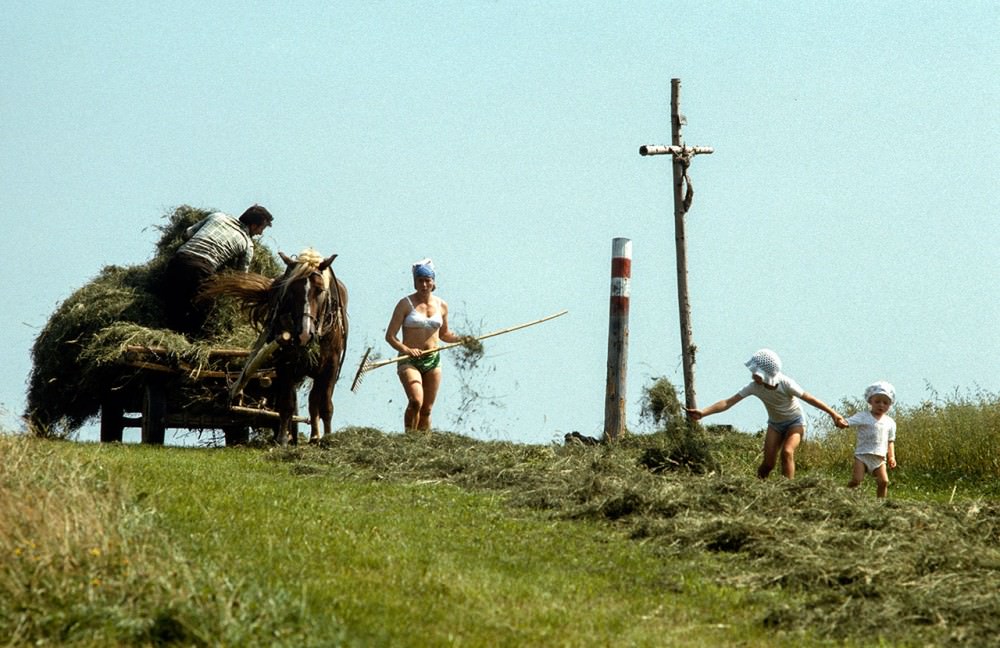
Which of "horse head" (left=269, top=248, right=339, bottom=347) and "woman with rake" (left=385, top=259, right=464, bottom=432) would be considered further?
"woman with rake" (left=385, top=259, right=464, bottom=432)

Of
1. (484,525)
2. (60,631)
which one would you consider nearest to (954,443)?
(484,525)

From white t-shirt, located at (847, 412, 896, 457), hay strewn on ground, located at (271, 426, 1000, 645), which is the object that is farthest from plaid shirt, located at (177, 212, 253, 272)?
white t-shirt, located at (847, 412, 896, 457)

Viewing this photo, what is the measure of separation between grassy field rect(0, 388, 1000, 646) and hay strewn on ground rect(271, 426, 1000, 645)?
2cm

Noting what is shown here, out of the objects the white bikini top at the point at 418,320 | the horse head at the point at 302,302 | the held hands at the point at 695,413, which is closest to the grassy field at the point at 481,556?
the held hands at the point at 695,413

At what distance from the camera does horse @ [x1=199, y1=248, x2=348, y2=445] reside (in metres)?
16.4

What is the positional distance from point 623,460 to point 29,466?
230 inches

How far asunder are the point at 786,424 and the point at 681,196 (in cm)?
Result: 596

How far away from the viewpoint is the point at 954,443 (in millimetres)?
18219

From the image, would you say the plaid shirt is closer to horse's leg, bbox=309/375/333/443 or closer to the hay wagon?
the hay wagon

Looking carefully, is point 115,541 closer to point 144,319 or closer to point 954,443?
point 144,319

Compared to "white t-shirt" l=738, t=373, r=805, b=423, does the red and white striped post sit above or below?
above

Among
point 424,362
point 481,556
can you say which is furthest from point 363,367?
point 481,556

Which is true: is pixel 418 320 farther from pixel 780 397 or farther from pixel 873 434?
pixel 873 434

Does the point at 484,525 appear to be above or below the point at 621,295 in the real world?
below
